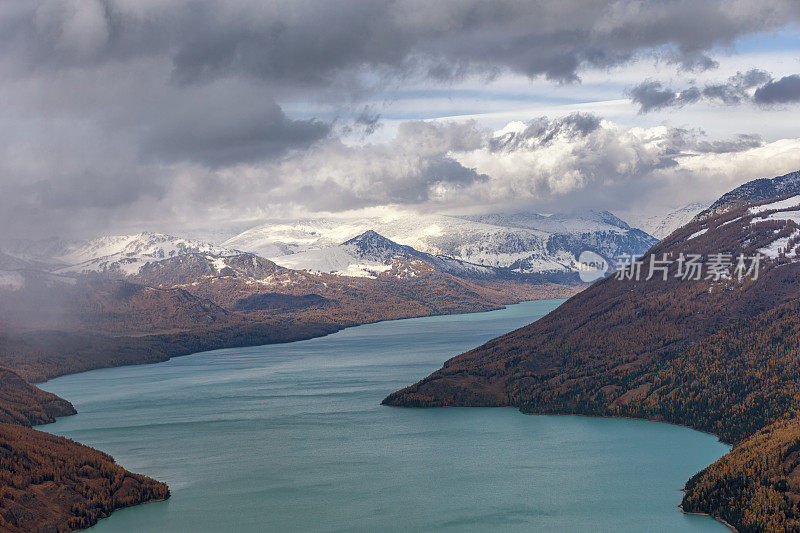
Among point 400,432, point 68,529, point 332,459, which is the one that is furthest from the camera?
point 400,432

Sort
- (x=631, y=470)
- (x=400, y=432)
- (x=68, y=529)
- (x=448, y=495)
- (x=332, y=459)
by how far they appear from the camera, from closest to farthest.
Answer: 1. (x=68, y=529)
2. (x=448, y=495)
3. (x=631, y=470)
4. (x=332, y=459)
5. (x=400, y=432)

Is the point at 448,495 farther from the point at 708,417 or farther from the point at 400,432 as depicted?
the point at 708,417

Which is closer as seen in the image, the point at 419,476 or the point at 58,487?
the point at 58,487

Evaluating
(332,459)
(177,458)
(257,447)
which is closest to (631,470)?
(332,459)

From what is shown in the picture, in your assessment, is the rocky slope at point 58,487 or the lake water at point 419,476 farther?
the lake water at point 419,476

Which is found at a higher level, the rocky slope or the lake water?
the rocky slope

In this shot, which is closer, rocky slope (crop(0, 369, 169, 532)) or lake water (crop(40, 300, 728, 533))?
rocky slope (crop(0, 369, 169, 532))

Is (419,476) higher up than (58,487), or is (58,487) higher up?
(58,487)

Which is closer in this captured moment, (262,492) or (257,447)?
(262,492)

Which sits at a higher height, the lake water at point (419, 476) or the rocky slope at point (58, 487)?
the rocky slope at point (58, 487)
